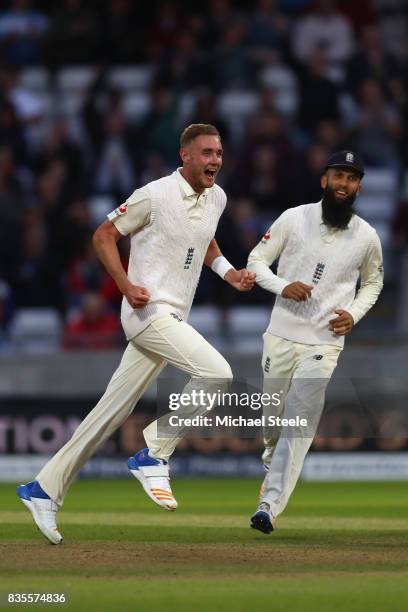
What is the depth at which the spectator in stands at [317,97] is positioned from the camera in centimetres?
1539

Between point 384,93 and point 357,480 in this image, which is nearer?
point 357,480

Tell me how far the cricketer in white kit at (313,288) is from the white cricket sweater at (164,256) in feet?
2.16

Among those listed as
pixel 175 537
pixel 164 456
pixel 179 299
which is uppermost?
pixel 179 299

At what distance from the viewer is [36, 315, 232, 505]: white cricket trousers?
758cm

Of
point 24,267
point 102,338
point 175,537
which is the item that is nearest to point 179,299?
point 175,537

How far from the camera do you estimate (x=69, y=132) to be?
16141 mm

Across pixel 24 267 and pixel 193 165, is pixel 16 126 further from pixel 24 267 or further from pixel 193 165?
pixel 193 165

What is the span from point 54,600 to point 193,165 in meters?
2.64

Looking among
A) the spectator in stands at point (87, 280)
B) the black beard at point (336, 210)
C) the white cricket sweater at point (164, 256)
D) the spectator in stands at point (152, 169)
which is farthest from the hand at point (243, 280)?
the spectator in stands at point (152, 169)

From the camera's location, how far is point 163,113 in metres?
15.6

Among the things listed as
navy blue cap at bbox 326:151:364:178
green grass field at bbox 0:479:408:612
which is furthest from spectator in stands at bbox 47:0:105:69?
navy blue cap at bbox 326:151:364:178

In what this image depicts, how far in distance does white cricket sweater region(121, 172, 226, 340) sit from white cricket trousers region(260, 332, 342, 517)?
0.83 m

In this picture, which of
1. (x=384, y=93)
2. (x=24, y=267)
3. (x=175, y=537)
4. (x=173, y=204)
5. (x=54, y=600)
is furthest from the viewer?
(x=384, y=93)

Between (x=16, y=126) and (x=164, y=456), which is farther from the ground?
(x=16, y=126)
